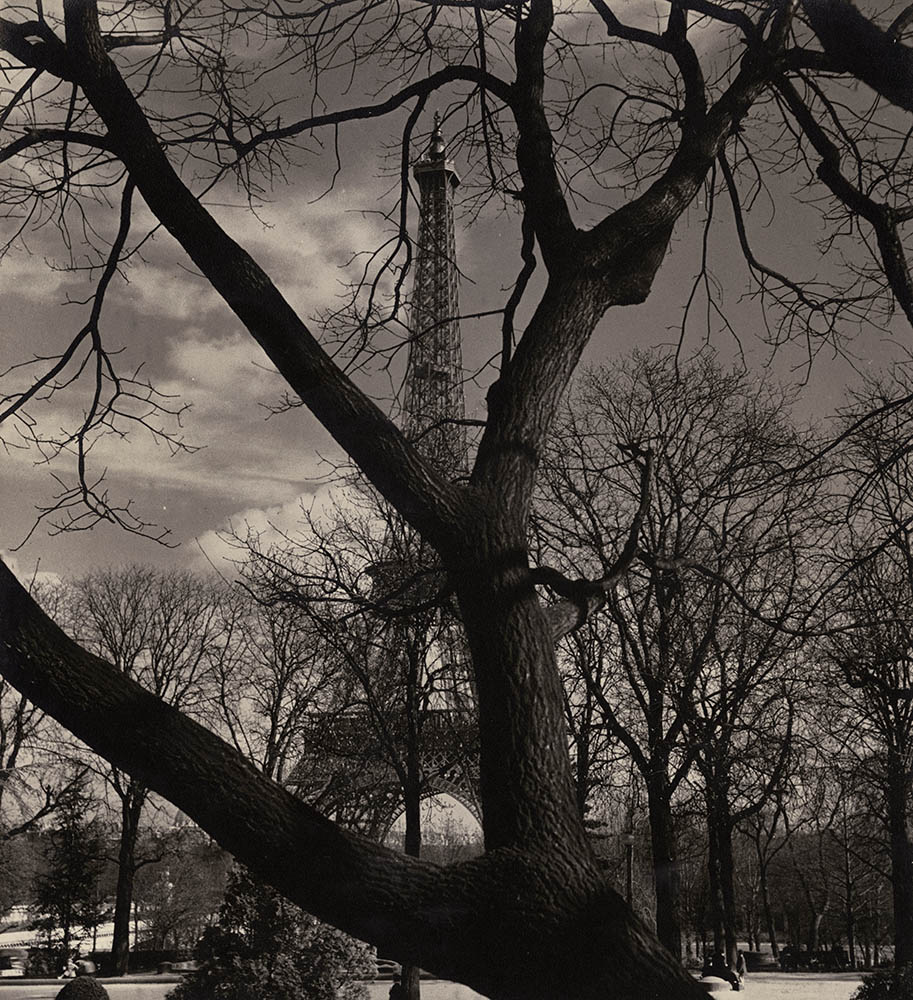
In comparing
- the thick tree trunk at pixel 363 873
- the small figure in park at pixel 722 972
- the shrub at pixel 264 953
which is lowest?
the small figure in park at pixel 722 972

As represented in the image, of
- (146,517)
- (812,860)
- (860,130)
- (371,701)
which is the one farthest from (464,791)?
(812,860)

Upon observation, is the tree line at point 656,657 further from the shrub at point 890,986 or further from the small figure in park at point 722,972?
the shrub at point 890,986

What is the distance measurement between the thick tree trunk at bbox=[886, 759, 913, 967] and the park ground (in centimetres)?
344

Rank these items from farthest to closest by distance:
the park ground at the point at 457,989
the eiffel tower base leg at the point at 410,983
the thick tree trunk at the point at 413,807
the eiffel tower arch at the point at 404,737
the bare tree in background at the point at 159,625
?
the bare tree in background at the point at 159,625 < the park ground at the point at 457,989 < the thick tree trunk at the point at 413,807 < the eiffel tower base leg at the point at 410,983 < the eiffel tower arch at the point at 404,737

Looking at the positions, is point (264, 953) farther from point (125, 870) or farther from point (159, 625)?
point (125, 870)

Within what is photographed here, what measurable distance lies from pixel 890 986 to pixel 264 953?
24.1 ft

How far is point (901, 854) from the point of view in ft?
50.6

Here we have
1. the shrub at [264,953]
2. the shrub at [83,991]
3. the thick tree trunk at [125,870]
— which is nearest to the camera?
the shrub at [264,953]

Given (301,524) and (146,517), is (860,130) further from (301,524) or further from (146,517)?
(301,524)

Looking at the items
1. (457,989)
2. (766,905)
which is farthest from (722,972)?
(766,905)

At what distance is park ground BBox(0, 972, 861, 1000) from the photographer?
18688mm

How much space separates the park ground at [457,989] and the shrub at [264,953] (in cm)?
504

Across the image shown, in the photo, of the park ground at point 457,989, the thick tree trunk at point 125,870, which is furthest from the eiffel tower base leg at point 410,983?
the thick tree trunk at point 125,870

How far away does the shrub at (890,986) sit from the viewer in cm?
1042
